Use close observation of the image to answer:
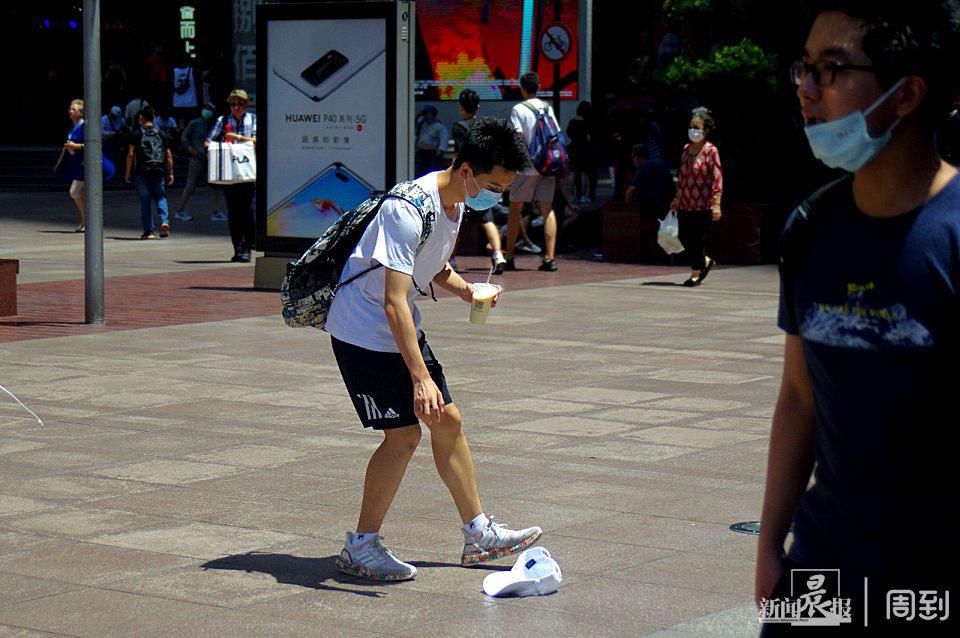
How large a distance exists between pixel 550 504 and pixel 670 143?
2338cm

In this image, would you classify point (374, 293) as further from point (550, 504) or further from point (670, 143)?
point (670, 143)

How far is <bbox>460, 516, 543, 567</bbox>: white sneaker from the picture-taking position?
18.0 ft

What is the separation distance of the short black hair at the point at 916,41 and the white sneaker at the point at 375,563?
3.15m

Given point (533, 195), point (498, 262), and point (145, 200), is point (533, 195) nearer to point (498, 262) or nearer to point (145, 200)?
point (498, 262)

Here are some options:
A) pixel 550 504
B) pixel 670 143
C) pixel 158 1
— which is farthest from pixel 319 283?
pixel 158 1

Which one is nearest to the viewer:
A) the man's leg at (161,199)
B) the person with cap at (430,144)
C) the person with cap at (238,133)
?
the person with cap at (238,133)

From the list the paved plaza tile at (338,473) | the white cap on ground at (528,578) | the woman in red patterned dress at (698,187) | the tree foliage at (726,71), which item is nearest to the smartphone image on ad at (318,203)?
the paved plaza tile at (338,473)

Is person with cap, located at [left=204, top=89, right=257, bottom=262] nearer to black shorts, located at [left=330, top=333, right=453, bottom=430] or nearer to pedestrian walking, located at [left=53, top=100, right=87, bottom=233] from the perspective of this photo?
pedestrian walking, located at [left=53, top=100, right=87, bottom=233]

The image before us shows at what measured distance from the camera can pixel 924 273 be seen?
2514 mm

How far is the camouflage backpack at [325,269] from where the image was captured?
Answer: 540 centimetres

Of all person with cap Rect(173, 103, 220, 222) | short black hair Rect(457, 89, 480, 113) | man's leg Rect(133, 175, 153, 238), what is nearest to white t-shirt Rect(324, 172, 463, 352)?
short black hair Rect(457, 89, 480, 113)

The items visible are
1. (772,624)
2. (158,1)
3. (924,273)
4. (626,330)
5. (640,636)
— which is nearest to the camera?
(924,273)

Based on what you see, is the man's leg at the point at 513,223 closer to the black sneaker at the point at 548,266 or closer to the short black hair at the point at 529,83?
the black sneaker at the point at 548,266

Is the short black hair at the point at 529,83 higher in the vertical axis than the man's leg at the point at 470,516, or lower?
higher
